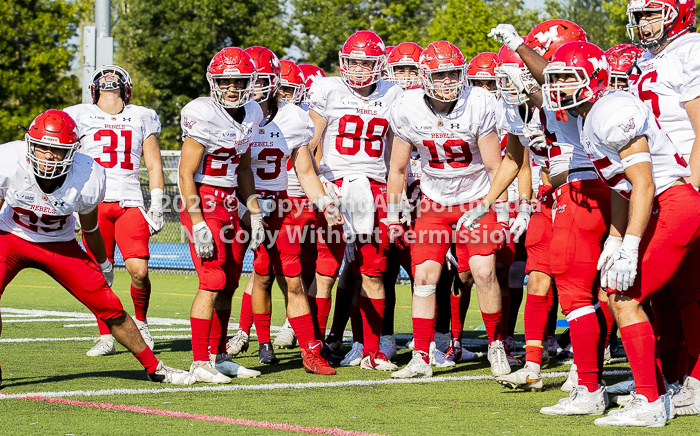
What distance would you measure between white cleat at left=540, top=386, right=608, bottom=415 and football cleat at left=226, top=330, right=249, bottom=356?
10.1ft

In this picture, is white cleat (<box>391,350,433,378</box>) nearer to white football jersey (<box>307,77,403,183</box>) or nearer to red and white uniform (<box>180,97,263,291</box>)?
red and white uniform (<box>180,97,263,291</box>)

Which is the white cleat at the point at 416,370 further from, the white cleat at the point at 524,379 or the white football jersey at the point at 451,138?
the white football jersey at the point at 451,138

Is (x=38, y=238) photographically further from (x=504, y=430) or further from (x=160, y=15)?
(x=160, y=15)

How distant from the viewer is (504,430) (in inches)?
171

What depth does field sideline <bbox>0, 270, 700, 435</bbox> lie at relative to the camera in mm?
4367

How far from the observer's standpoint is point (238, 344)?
7230 millimetres

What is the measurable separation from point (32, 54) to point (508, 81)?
67.7ft

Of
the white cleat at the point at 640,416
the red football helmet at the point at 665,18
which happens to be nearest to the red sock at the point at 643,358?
the white cleat at the point at 640,416

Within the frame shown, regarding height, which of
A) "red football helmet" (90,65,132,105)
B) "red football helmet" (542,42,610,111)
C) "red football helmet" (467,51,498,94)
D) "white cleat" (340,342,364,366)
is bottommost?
"white cleat" (340,342,364,366)

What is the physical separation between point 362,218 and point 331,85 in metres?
1.12

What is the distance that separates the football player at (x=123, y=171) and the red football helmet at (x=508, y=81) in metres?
2.83

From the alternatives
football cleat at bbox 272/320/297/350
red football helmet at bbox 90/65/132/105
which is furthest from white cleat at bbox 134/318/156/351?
red football helmet at bbox 90/65/132/105

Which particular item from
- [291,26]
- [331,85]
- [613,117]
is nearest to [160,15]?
[291,26]

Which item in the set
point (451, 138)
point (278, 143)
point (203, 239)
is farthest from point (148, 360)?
point (451, 138)
